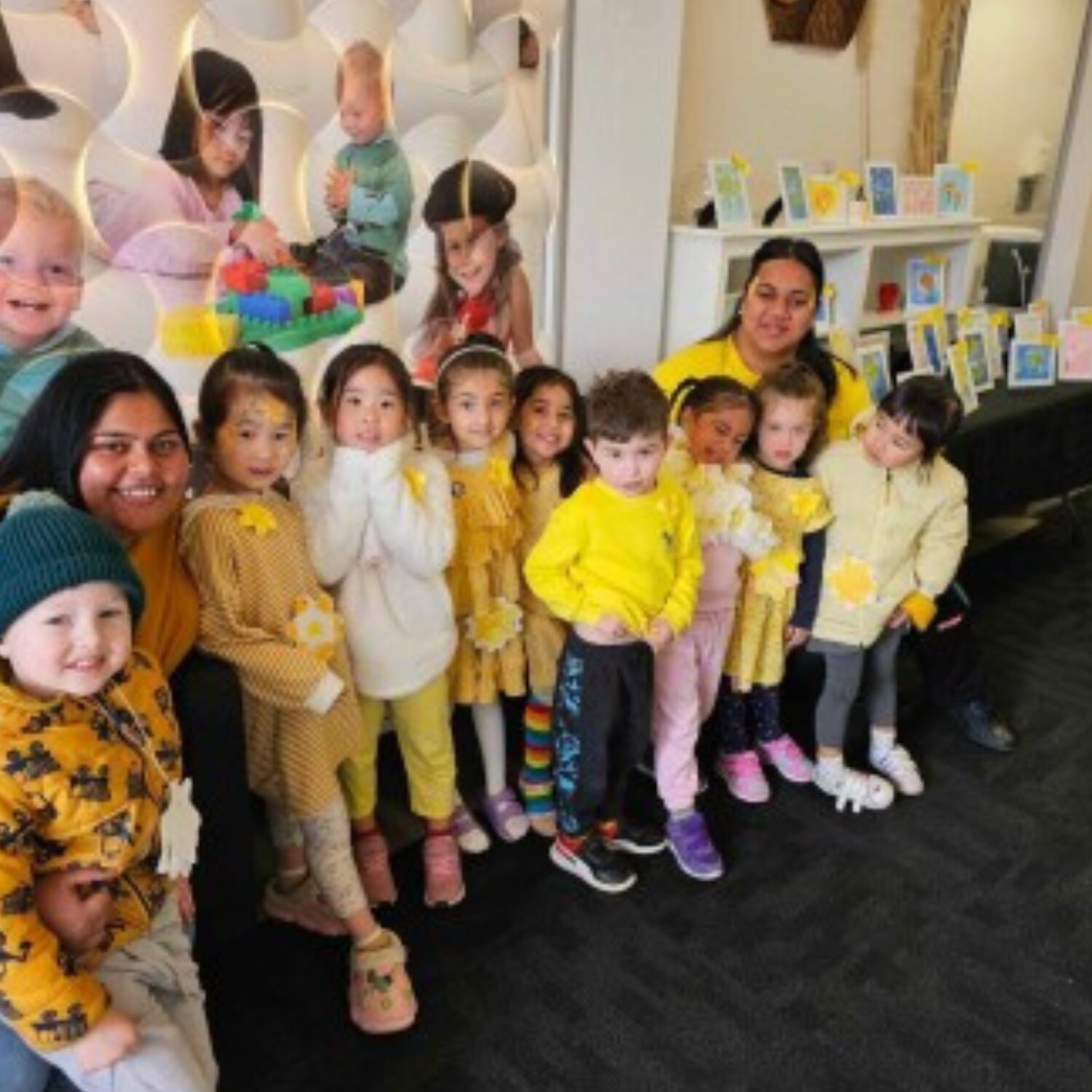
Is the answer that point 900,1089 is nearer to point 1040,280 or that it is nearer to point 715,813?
point 715,813

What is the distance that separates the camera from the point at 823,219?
120 inches

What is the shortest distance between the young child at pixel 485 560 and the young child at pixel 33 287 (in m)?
0.67

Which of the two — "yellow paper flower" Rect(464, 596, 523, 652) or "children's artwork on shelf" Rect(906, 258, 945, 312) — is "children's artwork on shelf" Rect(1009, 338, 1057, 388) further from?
"yellow paper flower" Rect(464, 596, 523, 652)

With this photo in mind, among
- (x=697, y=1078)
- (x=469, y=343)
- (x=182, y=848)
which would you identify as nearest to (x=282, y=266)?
(x=469, y=343)

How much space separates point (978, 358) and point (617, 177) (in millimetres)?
1664

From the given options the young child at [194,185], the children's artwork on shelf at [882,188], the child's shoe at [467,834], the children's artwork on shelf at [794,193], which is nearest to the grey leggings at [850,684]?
the child's shoe at [467,834]

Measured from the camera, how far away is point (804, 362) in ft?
7.36

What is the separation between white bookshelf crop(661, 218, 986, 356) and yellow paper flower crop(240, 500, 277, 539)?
1653mm

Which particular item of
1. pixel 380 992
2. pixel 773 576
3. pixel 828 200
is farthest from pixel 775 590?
pixel 828 200

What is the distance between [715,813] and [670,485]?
82 cm

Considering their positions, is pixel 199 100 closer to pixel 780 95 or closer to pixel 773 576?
pixel 773 576

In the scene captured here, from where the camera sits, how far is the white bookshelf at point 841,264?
2.71m

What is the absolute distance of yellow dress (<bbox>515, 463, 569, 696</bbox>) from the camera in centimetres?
192

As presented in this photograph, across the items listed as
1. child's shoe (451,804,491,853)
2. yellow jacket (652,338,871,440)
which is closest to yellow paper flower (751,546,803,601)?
yellow jacket (652,338,871,440)
